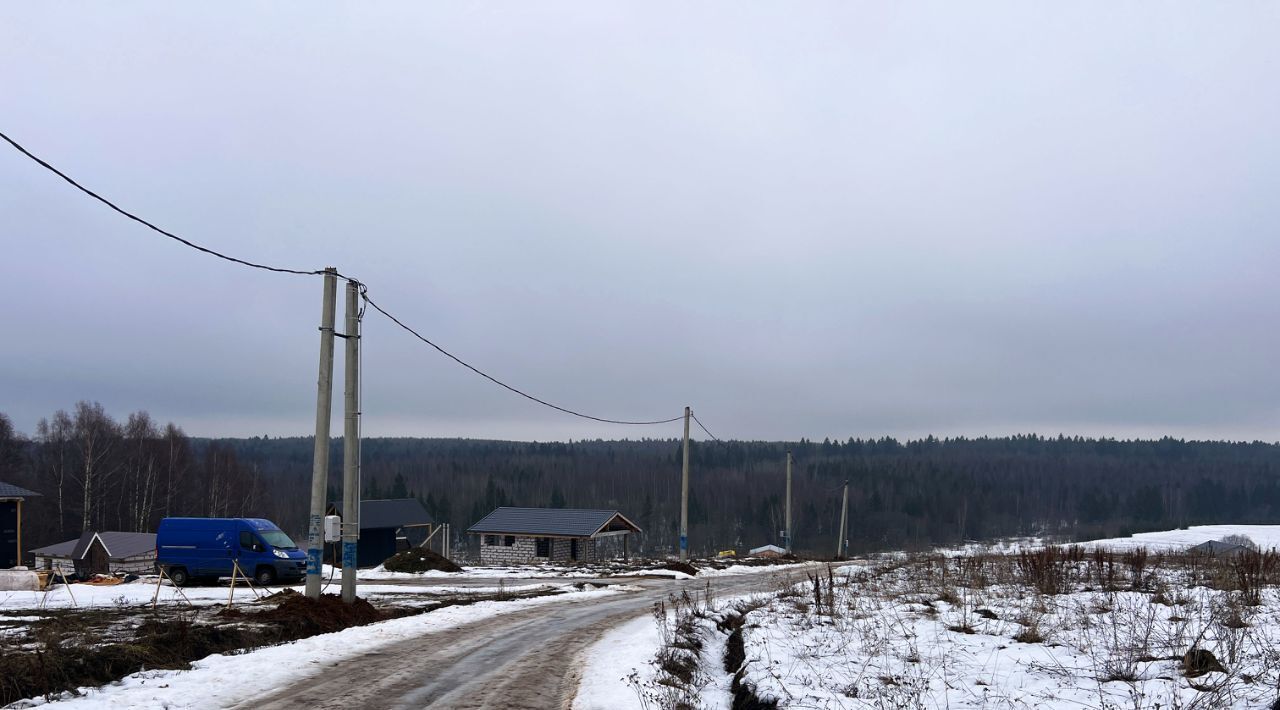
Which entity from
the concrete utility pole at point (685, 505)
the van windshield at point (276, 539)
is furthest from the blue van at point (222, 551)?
the concrete utility pole at point (685, 505)

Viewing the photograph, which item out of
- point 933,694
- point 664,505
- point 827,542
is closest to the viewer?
point 933,694

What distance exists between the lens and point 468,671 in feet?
39.1

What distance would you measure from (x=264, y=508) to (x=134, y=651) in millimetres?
93654

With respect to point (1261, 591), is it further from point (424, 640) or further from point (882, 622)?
point (424, 640)

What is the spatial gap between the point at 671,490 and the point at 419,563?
126 m

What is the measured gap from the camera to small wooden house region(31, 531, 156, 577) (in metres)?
50.8

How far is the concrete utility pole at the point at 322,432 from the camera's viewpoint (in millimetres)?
17625

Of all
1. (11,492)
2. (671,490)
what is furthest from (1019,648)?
(671,490)

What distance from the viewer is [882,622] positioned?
47.5 feet

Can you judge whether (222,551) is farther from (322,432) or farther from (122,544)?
(122,544)

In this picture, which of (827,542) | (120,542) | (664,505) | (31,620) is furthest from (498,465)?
(31,620)

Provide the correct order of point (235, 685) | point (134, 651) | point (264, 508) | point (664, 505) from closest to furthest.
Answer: point (235, 685) < point (134, 651) < point (264, 508) < point (664, 505)

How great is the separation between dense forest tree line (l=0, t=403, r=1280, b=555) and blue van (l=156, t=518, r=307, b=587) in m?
53.5

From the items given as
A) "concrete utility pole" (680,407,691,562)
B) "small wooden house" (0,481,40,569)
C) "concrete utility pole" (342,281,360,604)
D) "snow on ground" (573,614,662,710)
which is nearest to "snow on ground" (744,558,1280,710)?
"snow on ground" (573,614,662,710)
